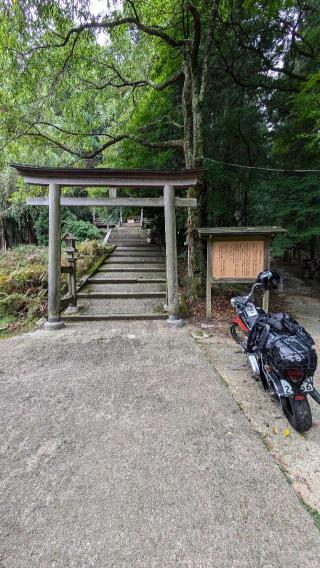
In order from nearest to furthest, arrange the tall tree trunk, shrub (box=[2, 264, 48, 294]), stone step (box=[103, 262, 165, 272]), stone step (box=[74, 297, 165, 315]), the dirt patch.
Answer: the dirt patch < stone step (box=[74, 297, 165, 315]) < shrub (box=[2, 264, 48, 294]) < the tall tree trunk < stone step (box=[103, 262, 165, 272])

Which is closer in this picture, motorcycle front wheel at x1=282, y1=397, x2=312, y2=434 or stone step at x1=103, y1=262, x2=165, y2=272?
motorcycle front wheel at x1=282, y1=397, x2=312, y2=434

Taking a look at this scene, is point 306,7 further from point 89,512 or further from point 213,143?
point 89,512

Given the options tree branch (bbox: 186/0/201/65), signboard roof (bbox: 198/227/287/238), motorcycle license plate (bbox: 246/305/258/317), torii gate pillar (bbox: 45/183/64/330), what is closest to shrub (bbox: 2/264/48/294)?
torii gate pillar (bbox: 45/183/64/330)

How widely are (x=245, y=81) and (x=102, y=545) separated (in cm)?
979

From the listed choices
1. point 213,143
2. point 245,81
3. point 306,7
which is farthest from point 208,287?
point 306,7

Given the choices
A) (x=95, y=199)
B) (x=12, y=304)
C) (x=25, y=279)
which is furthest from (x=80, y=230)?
(x=95, y=199)

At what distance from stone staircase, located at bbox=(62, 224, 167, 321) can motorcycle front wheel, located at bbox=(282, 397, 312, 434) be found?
334cm

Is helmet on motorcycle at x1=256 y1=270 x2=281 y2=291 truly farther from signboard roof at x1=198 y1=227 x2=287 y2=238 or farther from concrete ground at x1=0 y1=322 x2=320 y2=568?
signboard roof at x1=198 y1=227 x2=287 y2=238

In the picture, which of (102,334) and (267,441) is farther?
(102,334)

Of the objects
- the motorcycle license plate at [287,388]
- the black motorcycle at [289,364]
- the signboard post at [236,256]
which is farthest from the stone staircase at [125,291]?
the motorcycle license plate at [287,388]

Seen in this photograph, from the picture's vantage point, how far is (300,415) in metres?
2.17

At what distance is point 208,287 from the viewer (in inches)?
203

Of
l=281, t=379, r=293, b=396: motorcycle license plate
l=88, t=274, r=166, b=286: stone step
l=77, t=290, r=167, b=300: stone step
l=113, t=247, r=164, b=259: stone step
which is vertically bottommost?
l=281, t=379, r=293, b=396: motorcycle license plate

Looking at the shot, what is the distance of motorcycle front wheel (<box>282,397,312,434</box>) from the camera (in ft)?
7.09
